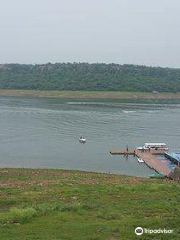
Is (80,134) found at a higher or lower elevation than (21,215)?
lower

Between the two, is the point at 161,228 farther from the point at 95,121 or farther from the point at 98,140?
the point at 95,121

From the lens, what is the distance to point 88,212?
1245cm

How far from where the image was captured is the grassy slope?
10.2m

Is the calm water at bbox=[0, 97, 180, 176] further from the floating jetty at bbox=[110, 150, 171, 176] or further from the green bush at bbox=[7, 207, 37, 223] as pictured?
the green bush at bbox=[7, 207, 37, 223]

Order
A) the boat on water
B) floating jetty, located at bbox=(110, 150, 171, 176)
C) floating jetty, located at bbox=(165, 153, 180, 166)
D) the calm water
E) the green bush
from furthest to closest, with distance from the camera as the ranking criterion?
the boat on water → floating jetty, located at bbox=(165, 153, 180, 166) → the calm water → floating jetty, located at bbox=(110, 150, 171, 176) → the green bush

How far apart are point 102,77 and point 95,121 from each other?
314ft

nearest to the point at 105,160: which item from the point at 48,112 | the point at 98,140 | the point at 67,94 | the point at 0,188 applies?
the point at 98,140

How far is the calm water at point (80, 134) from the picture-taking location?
159ft

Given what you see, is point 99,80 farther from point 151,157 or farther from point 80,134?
point 151,157

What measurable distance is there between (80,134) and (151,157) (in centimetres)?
A: 1768

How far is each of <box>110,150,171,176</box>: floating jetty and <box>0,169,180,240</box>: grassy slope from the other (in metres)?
30.7

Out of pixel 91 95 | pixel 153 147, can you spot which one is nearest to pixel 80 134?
pixel 153 147

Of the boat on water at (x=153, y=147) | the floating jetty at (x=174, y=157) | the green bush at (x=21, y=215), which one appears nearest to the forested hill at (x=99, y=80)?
the boat on water at (x=153, y=147)

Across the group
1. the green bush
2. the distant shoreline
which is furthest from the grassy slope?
the distant shoreline
